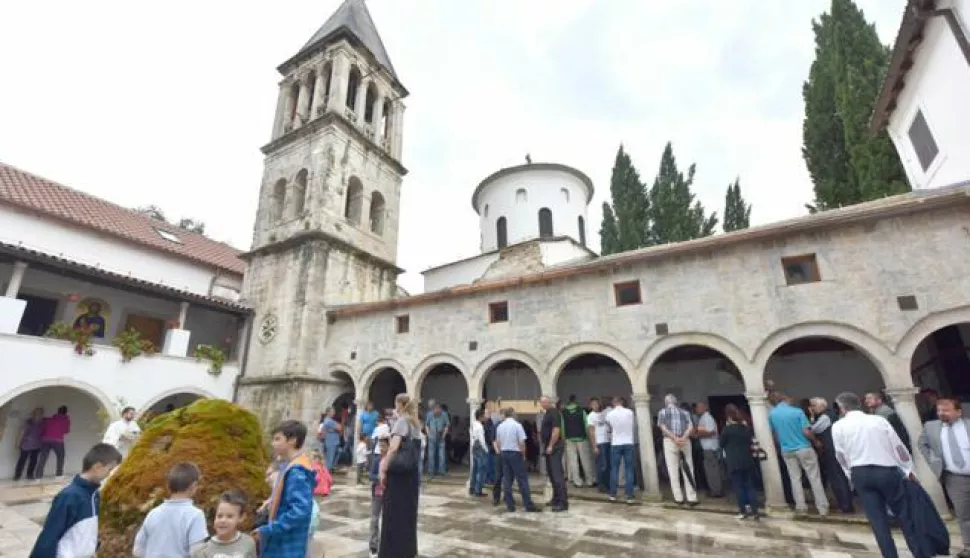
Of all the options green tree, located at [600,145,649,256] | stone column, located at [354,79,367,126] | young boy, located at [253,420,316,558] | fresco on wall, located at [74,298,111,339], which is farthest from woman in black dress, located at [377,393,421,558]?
green tree, located at [600,145,649,256]

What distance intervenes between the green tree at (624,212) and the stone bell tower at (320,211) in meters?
12.2

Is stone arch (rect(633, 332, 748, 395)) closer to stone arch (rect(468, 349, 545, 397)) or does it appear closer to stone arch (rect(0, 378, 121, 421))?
stone arch (rect(468, 349, 545, 397))

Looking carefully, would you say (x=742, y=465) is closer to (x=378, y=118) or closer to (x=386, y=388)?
(x=386, y=388)

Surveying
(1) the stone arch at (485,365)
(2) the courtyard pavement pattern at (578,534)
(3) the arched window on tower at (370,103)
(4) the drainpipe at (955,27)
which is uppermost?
(3) the arched window on tower at (370,103)

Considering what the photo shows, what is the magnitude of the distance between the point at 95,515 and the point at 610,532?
5.70 m

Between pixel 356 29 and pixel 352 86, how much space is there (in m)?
2.59

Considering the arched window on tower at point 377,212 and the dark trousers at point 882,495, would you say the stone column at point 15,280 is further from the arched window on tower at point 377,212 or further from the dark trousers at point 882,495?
the dark trousers at point 882,495

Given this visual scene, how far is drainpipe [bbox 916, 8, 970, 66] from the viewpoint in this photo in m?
7.40

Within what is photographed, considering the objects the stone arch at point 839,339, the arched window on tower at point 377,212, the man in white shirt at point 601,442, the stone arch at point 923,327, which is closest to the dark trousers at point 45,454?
the arched window on tower at point 377,212

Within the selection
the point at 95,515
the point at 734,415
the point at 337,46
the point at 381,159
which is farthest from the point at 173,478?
the point at 337,46

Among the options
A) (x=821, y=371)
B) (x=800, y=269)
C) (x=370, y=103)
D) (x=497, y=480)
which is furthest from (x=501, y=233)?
(x=497, y=480)

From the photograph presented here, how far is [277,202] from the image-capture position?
1722 cm

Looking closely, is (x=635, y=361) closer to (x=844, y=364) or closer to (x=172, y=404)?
(x=844, y=364)

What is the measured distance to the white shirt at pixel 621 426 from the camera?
798 centimetres
